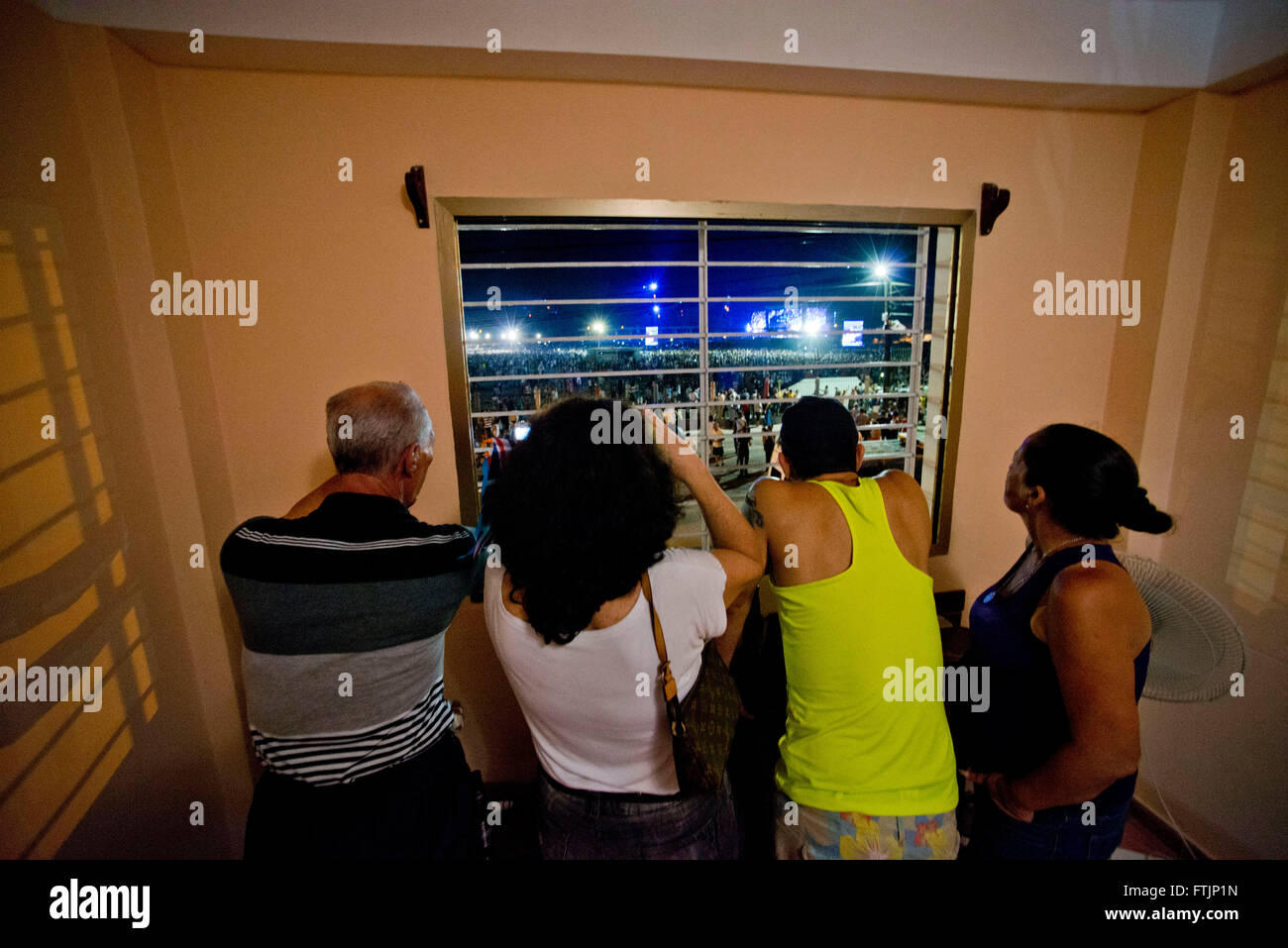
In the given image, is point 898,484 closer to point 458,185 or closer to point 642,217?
point 642,217

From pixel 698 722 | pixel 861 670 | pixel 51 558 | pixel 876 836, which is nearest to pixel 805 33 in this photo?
pixel 861 670

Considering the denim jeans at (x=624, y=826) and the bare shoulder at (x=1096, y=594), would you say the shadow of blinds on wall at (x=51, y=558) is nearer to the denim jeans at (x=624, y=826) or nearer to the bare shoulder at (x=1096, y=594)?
the denim jeans at (x=624, y=826)

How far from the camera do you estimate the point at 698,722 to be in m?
0.94

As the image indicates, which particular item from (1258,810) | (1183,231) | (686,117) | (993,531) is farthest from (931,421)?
(1258,810)

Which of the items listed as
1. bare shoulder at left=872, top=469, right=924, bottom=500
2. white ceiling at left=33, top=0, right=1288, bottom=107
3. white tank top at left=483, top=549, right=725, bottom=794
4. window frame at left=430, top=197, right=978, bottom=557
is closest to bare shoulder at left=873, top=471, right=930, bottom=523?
bare shoulder at left=872, top=469, right=924, bottom=500

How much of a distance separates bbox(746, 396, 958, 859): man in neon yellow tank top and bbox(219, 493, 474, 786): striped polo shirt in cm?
71

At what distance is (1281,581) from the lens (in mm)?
1676

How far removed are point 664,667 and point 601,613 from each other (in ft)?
0.50

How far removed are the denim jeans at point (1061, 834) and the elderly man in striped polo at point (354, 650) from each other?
1.26 meters

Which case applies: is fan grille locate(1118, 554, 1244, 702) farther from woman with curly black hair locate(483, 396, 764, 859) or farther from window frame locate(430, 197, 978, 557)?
woman with curly black hair locate(483, 396, 764, 859)

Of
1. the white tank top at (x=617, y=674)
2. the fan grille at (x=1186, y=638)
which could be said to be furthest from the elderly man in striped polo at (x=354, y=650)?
the fan grille at (x=1186, y=638)

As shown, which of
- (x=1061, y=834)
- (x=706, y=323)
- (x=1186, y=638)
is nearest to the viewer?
(x=1061, y=834)

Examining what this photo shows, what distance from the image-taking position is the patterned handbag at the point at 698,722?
2.95 feet

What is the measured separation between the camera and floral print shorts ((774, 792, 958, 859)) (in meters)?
1.03
